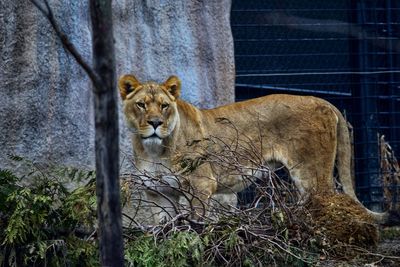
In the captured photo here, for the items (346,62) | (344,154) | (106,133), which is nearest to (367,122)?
(346,62)

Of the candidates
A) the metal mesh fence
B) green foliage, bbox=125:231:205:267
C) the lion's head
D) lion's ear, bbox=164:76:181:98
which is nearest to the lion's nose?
the lion's head

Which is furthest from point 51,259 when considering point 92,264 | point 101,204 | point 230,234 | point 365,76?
point 365,76

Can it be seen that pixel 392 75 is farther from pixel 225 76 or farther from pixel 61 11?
pixel 61 11

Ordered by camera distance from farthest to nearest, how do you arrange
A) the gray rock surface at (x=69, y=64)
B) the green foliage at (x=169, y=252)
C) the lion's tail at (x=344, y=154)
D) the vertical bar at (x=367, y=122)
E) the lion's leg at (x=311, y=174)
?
the vertical bar at (x=367, y=122)
the lion's tail at (x=344, y=154)
the lion's leg at (x=311, y=174)
the gray rock surface at (x=69, y=64)
the green foliage at (x=169, y=252)

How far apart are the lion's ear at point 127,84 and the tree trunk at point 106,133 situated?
12.6 feet

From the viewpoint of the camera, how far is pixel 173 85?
715cm

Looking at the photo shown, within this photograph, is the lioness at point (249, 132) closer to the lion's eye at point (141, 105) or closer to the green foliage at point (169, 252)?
the lion's eye at point (141, 105)

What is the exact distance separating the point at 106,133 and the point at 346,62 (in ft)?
20.3

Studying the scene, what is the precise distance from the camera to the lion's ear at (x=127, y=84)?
7133mm

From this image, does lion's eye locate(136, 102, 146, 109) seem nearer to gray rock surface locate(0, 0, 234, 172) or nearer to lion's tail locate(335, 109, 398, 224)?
gray rock surface locate(0, 0, 234, 172)

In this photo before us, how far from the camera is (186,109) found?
737 centimetres

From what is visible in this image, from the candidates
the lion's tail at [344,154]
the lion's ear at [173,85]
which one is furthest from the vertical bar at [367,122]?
the lion's ear at [173,85]

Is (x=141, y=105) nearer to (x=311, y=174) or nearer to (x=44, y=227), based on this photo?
(x=311, y=174)

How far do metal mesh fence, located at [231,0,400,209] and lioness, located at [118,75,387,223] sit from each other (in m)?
0.77
